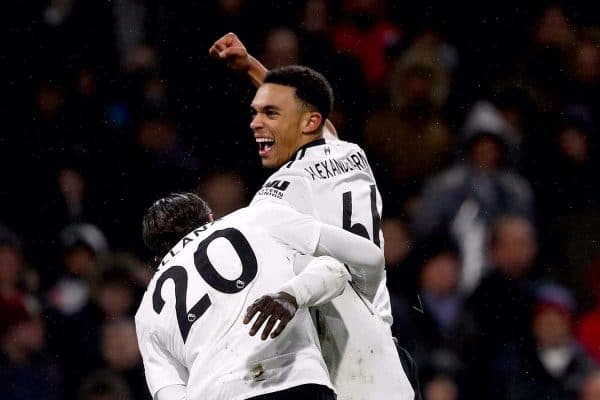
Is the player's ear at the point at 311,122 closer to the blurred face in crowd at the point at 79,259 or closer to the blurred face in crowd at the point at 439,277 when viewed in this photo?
the blurred face in crowd at the point at 439,277

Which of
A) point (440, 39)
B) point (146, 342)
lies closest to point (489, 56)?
point (440, 39)

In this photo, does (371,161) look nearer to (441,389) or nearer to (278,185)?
(441,389)

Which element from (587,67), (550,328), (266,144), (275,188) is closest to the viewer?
(275,188)

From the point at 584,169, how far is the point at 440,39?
1.29 m

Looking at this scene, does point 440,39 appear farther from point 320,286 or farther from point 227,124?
point 320,286

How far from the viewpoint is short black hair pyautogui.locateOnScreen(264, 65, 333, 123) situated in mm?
4121

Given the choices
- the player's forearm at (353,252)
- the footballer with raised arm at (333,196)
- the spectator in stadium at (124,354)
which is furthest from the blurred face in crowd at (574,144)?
the player's forearm at (353,252)

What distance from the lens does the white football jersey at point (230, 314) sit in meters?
3.22

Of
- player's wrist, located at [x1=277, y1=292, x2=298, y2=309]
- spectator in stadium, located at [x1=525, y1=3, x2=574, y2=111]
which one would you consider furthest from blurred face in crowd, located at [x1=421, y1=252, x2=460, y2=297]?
player's wrist, located at [x1=277, y1=292, x2=298, y2=309]

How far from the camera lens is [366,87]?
6.84 m

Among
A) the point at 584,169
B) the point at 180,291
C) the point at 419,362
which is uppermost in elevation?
the point at 180,291

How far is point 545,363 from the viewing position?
18.0 feet

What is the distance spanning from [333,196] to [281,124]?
1.18 ft

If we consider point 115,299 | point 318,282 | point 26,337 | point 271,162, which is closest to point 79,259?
point 115,299
